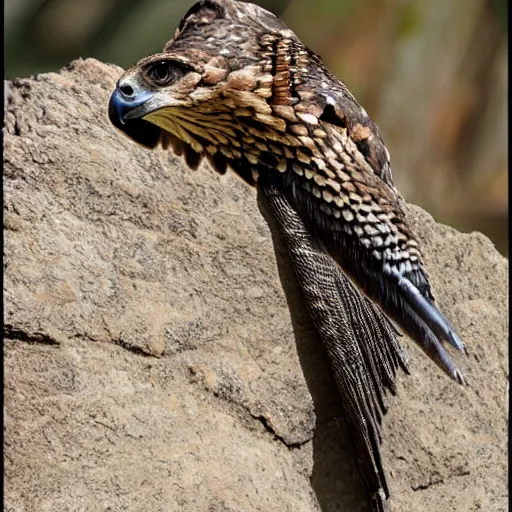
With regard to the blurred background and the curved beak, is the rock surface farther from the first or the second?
the blurred background

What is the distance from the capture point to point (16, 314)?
4.61 feet

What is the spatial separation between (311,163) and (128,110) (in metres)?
0.27

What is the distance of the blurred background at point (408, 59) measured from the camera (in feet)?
6.99

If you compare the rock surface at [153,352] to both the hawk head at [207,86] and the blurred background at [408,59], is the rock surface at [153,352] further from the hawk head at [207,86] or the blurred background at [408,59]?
the blurred background at [408,59]

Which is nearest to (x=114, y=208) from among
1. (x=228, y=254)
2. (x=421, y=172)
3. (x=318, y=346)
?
(x=228, y=254)

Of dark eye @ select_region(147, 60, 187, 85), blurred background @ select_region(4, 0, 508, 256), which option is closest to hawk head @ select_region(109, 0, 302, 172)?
dark eye @ select_region(147, 60, 187, 85)

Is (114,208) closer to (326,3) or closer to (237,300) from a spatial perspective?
(237,300)

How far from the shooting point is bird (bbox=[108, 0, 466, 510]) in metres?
1.44

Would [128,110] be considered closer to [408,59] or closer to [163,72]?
[163,72]

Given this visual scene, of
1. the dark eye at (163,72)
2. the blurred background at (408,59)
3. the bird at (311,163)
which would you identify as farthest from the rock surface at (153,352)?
the blurred background at (408,59)

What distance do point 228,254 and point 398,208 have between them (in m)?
0.26

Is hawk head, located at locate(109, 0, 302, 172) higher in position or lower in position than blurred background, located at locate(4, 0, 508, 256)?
lower

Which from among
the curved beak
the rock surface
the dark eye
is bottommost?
the rock surface

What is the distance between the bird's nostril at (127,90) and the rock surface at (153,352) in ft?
0.49
